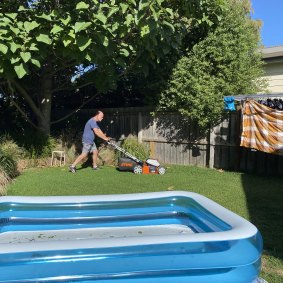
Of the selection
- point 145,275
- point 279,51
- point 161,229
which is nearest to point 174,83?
point 279,51

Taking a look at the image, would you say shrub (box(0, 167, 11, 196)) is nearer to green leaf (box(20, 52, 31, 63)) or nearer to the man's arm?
green leaf (box(20, 52, 31, 63))

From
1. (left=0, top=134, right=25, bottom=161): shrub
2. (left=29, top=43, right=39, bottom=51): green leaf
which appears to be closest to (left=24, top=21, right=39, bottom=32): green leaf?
(left=29, top=43, right=39, bottom=51): green leaf

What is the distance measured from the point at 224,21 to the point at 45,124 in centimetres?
615

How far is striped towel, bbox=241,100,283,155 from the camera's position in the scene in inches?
355

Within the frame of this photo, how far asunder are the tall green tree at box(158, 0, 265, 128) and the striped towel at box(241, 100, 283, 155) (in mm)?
1051

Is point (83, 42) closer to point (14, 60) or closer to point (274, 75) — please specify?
point (14, 60)

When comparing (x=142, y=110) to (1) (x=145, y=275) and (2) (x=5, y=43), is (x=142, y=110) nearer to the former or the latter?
(2) (x=5, y=43)

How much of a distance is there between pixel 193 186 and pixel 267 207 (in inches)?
81.6

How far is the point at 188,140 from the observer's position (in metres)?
11.7

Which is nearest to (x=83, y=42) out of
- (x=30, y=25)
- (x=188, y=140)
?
(x=30, y=25)

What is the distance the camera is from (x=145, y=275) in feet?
7.04

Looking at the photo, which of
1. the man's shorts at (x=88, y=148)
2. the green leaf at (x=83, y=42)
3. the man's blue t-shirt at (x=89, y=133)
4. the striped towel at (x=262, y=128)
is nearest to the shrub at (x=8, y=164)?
the man's shorts at (x=88, y=148)

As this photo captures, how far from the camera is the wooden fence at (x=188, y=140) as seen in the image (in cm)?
1029

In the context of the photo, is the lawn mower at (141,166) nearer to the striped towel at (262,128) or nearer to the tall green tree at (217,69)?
the tall green tree at (217,69)
